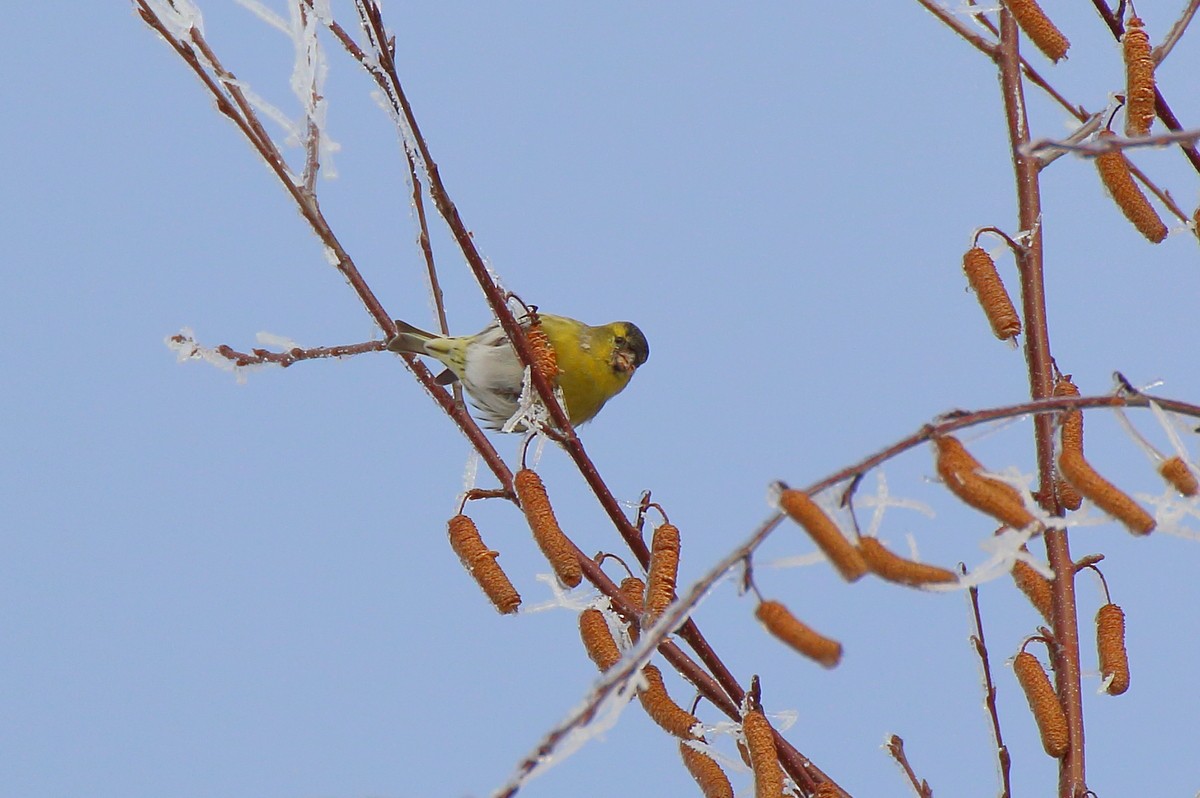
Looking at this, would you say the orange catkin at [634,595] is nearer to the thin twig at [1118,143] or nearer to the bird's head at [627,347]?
the thin twig at [1118,143]

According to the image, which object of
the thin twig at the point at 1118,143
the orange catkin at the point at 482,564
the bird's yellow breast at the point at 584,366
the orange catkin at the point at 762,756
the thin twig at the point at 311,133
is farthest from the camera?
the bird's yellow breast at the point at 584,366

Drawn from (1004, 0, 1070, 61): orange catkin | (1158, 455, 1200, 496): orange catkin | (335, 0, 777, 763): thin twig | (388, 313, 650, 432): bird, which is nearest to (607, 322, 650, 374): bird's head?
(388, 313, 650, 432): bird

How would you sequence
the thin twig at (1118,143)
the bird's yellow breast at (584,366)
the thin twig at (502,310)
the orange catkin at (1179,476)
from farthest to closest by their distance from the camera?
1. the bird's yellow breast at (584,366)
2. the thin twig at (502,310)
3. the orange catkin at (1179,476)
4. the thin twig at (1118,143)

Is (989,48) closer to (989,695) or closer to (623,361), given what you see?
(989,695)

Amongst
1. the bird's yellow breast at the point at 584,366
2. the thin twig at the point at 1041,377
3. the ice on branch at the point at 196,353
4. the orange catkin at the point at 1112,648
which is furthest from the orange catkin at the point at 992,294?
the bird's yellow breast at the point at 584,366

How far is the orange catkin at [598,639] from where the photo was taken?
53.4 inches

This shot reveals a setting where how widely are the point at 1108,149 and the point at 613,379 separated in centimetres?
210

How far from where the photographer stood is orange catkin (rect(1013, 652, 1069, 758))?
4.44 ft

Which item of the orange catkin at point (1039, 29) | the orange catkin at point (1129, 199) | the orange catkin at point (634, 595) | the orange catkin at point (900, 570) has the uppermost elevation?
the orange catkin at point (1039, 29)

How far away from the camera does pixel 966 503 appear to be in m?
0.89

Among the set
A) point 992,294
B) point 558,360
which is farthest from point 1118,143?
point 558,360

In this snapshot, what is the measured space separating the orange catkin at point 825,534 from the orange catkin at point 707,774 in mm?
601

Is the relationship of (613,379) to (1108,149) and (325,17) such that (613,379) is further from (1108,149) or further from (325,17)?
(1108,149)

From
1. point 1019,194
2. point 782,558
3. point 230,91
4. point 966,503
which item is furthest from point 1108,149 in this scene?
point 230,91
